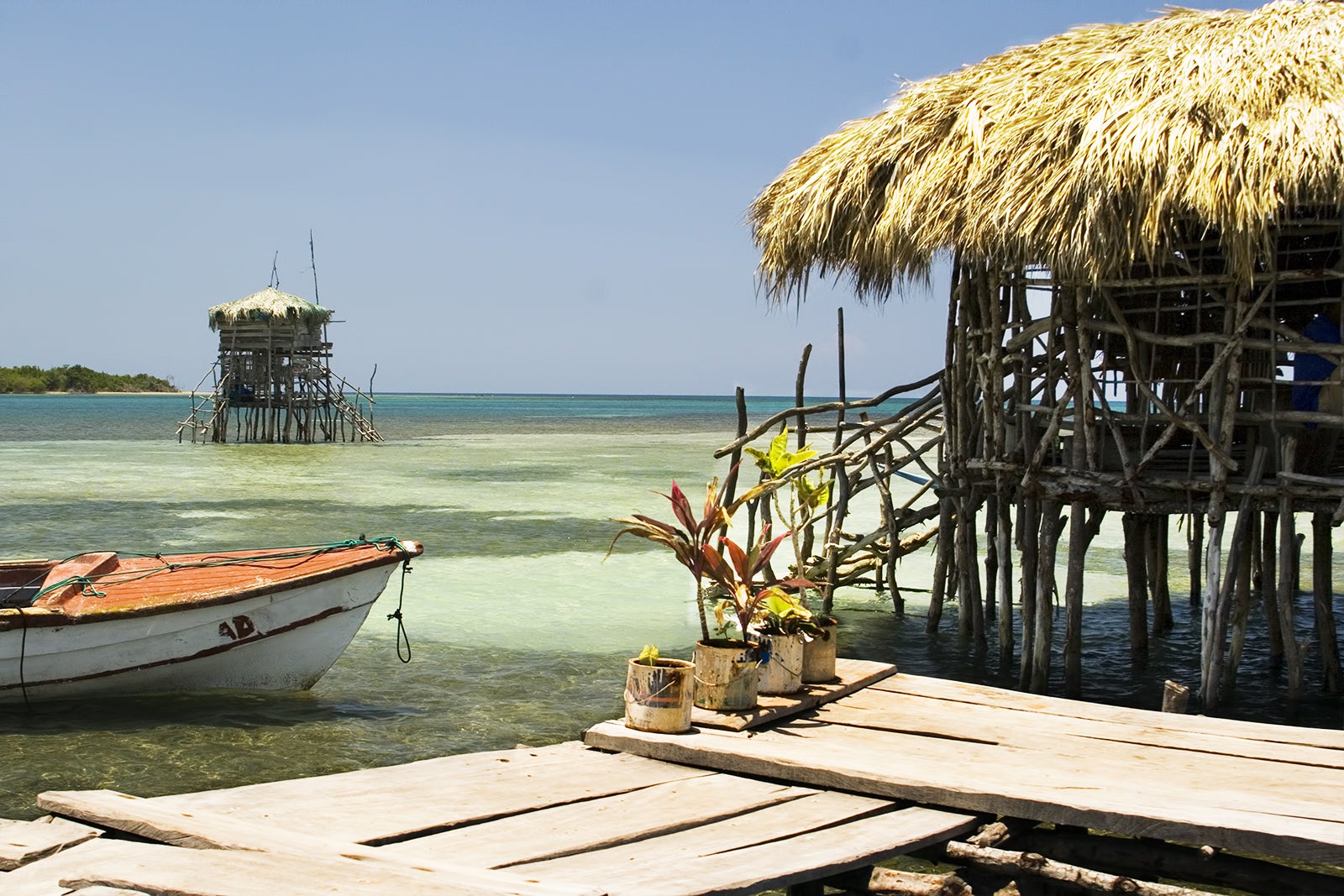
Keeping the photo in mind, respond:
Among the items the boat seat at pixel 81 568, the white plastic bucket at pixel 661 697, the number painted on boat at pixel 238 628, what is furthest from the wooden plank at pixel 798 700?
the boat seat at pixel 81 568

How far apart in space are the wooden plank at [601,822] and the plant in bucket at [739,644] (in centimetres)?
64

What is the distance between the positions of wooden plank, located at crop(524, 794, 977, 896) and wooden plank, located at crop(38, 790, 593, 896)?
0.25m

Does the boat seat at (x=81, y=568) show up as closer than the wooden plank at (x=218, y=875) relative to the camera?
No

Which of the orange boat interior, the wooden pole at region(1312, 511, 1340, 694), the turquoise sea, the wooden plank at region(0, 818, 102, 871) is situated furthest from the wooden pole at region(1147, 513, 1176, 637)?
the wooden plank at region(0, 818, 102, 871)

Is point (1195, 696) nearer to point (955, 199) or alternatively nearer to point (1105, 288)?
point (1105, 288)

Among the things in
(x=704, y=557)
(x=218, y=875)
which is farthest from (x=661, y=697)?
(x=218, y=875)

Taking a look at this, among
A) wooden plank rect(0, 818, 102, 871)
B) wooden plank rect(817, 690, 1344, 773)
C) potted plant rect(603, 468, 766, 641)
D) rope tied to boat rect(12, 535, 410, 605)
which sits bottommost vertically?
wooden plank rect(817, 690, 1344, 773)

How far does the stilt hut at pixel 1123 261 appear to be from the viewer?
7.35 meters

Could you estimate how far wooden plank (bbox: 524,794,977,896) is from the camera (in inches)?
162

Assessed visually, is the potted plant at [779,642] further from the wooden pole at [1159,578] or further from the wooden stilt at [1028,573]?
the wooden pole at [1159,578]

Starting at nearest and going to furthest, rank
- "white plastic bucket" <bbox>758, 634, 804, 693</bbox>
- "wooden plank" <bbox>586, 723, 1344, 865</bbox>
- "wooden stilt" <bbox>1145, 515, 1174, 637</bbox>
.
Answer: "wooden plank" <bbox>586, 723, 1344, 865</bbox>, "white plastic bucket" <bbox>758, 634, 804, 693</bbox>, "wooden stilt" <bbox>1145, 515, 1174, 637</bbox>

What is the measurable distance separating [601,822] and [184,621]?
463 centimetres

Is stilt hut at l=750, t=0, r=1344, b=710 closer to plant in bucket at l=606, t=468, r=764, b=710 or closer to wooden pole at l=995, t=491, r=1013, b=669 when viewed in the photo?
wooden pole at l=995, t=491, r=1013, b=669

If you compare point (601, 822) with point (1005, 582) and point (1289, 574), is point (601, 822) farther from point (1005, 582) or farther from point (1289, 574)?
point (1005, 582)
